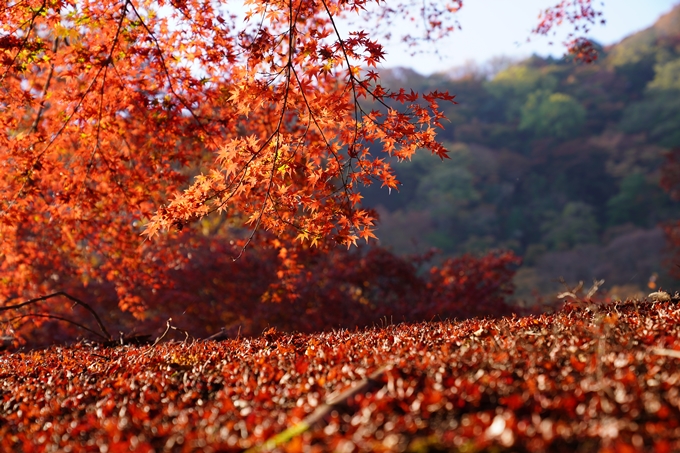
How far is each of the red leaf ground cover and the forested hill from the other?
25.4m

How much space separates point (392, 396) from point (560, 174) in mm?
38511

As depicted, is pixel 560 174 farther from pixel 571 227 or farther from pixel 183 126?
pixel 183 126

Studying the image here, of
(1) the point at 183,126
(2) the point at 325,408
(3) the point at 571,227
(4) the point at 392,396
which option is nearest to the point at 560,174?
(3) the point at 571,227

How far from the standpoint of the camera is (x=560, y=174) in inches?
1559

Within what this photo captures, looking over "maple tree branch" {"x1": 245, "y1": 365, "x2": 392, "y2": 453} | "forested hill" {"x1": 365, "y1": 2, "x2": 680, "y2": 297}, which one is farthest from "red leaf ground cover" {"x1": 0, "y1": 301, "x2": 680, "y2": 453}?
"forested hill" {"x1": 365, "y1": 2, "x2": 680, "y2": 297}

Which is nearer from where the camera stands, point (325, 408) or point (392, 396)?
point (325, 408)

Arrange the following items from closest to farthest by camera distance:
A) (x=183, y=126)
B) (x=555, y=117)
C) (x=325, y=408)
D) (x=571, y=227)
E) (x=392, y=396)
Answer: (x=325, y=408) < (x=392, y=396) < (x=183, y=126) < (x=571, y=227) < (x=555, y=117)

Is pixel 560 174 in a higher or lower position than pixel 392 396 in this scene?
lower

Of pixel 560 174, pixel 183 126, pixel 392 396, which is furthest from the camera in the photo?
pixel 560 174

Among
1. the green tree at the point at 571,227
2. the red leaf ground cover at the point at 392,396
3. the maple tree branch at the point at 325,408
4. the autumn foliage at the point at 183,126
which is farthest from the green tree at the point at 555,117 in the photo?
the maple tree branch at the point at 325,408

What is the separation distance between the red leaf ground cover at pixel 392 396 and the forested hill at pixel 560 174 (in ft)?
83.3

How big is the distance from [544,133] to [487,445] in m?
42.5

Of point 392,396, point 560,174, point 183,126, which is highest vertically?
point 183,126

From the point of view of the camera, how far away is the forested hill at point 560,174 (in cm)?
3325
